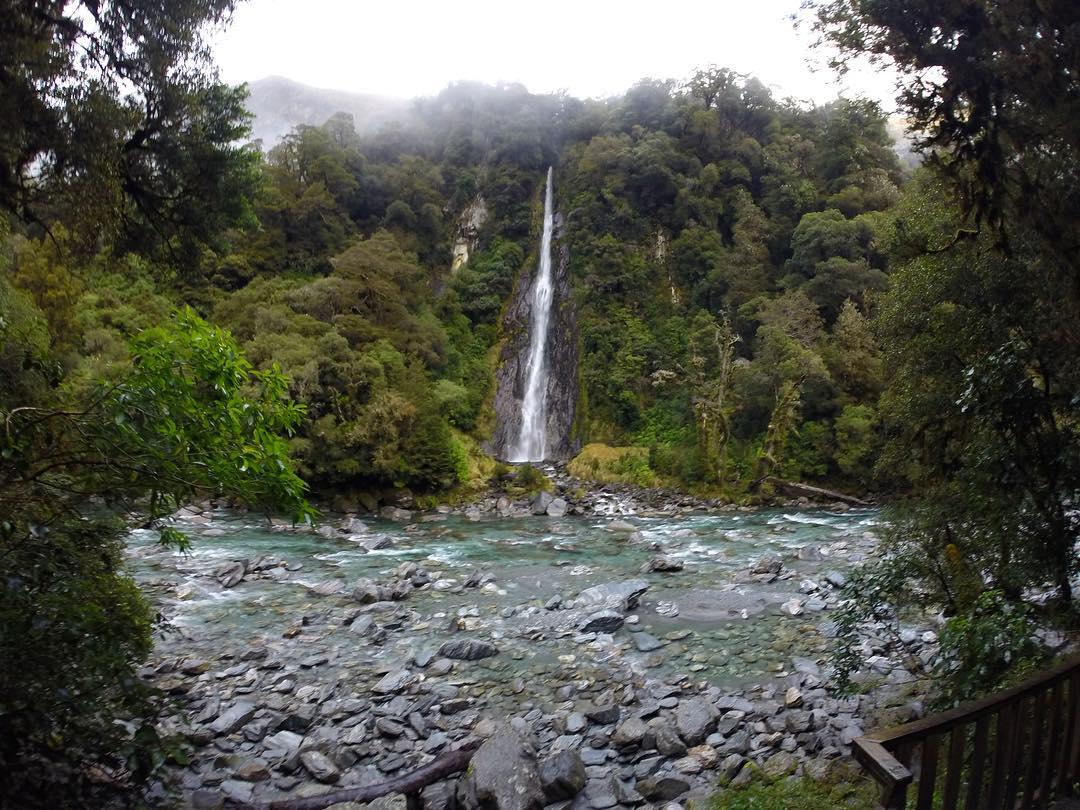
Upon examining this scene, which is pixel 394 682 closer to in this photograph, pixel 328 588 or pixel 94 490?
pixel 328 588

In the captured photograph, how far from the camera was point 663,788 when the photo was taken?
5895mm

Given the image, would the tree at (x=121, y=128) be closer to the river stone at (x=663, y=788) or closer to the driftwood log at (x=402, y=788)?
the driftwood log at (x=402, y=788)

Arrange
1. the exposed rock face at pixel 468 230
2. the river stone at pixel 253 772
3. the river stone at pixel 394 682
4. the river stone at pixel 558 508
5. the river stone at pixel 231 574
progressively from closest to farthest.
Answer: the river stone at pixel 253 772 → the river stone at pixel 394 682 → the river stone at pixel 231 574 → the river stone at pixel 558 508 → the exposed rock face at pixel 468 230

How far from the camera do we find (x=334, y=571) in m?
14.3

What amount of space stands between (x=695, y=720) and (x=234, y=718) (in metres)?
5.38

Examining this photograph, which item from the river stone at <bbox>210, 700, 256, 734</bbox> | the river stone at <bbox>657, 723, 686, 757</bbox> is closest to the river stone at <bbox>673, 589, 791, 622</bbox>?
the river stone at <bbox>657, 723, 686, 757</bbox>

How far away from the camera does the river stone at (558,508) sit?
22394mm

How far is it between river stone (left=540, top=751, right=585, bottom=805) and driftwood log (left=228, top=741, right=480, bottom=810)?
0.82 m

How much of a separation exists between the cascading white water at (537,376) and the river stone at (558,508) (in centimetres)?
1050

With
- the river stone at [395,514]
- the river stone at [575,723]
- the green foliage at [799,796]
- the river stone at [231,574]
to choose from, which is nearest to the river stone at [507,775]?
the river stone at [575,723]

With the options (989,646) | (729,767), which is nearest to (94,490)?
(729,767)

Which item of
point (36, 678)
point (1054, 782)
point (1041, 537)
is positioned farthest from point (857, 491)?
point (36, 678)

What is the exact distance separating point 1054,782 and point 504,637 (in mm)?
7656

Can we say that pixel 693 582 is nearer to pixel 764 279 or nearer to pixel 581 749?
pixel 581 749
